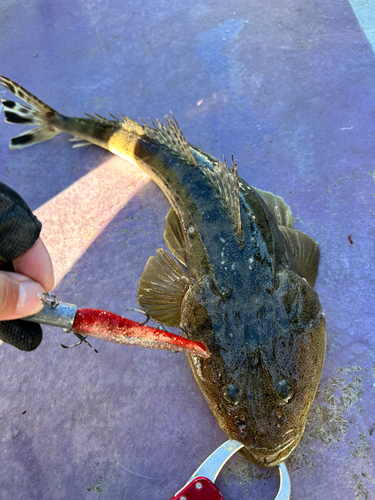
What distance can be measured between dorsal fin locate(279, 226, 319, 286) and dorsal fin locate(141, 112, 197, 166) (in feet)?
3.52

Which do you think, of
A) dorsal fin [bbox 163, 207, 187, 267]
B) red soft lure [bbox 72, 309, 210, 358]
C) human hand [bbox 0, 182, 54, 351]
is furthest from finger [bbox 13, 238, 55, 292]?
dorsal fin [bbox 163, 207, 187, 267]

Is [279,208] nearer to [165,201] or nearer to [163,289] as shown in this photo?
[165,201]

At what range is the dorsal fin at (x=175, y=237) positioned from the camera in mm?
3318

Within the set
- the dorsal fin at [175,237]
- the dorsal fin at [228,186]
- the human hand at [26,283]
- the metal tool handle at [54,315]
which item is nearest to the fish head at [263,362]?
the dorsal fin at [228,186]

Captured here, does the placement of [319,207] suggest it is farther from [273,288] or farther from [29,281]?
[29,281]

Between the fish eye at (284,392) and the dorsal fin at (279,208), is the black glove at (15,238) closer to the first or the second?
the fish eye at (284,392)

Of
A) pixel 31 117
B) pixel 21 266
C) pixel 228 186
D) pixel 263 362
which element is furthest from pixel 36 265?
pixel 31 117

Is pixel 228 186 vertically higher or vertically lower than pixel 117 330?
lower

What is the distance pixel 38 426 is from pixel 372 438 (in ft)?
8.19

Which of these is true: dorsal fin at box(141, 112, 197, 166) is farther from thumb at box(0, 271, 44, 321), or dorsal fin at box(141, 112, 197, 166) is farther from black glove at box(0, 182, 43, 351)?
thumb at box(0, 271, 44, 321)

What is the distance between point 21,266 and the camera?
6.28 ft

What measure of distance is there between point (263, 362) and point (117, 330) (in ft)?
3.13

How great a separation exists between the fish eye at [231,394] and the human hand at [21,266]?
118 cm

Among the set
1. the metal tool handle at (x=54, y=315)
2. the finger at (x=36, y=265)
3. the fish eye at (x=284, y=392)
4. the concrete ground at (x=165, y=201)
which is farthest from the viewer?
the concrete ground at (x=165, y=201)
